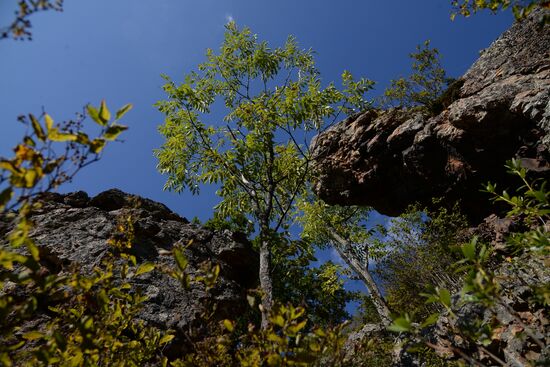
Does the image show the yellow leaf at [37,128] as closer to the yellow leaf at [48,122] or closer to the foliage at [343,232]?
the yellow leaf at [48,122]

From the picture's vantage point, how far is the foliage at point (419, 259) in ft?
31.2

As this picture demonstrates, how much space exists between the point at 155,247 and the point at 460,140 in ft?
33.5

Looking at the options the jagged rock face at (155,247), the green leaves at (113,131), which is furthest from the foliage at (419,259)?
the green leaves at (113,131)

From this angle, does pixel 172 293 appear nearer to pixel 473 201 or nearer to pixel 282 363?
pixel 282 363

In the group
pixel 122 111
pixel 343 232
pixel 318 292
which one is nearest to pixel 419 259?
pixel 318 292

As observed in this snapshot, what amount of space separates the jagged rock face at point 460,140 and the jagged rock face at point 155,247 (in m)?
4.16

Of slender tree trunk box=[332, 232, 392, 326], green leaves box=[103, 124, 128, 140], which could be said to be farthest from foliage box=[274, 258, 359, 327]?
green leaves box=[103, 124, 128, 140]

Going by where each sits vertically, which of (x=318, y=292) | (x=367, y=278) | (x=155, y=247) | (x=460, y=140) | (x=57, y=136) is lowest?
(x=57, y=136)

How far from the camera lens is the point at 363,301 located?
1559 centimetres

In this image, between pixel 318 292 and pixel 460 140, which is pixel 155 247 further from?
pixel 460 140

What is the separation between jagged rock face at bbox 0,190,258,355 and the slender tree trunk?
469 cm

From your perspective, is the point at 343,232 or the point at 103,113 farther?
the point at 343,232

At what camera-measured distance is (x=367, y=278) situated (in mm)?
13664

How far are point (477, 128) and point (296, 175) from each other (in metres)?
6.51
